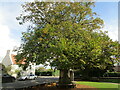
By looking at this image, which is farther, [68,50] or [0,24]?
[68,50]

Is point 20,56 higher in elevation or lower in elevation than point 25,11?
lower

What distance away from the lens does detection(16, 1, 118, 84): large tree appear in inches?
450

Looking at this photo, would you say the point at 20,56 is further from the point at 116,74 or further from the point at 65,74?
the point at 116,74

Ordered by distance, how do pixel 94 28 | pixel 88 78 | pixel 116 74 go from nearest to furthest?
pixel 94 28 → pixel 88 78 → pixel 116 74

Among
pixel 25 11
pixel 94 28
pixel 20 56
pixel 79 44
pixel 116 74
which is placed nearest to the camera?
pixel 79 44

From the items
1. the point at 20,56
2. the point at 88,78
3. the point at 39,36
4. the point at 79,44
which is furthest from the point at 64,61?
the point at 88,78

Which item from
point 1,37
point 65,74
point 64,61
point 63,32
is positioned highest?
point 63,32

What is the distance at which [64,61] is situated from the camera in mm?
10938

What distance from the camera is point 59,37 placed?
12148mm

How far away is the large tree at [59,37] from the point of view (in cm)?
1142

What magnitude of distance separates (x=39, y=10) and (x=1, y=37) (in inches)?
199

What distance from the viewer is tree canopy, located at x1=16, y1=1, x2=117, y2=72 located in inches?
450

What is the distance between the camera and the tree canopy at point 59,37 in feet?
37.5

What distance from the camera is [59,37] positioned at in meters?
12.1
